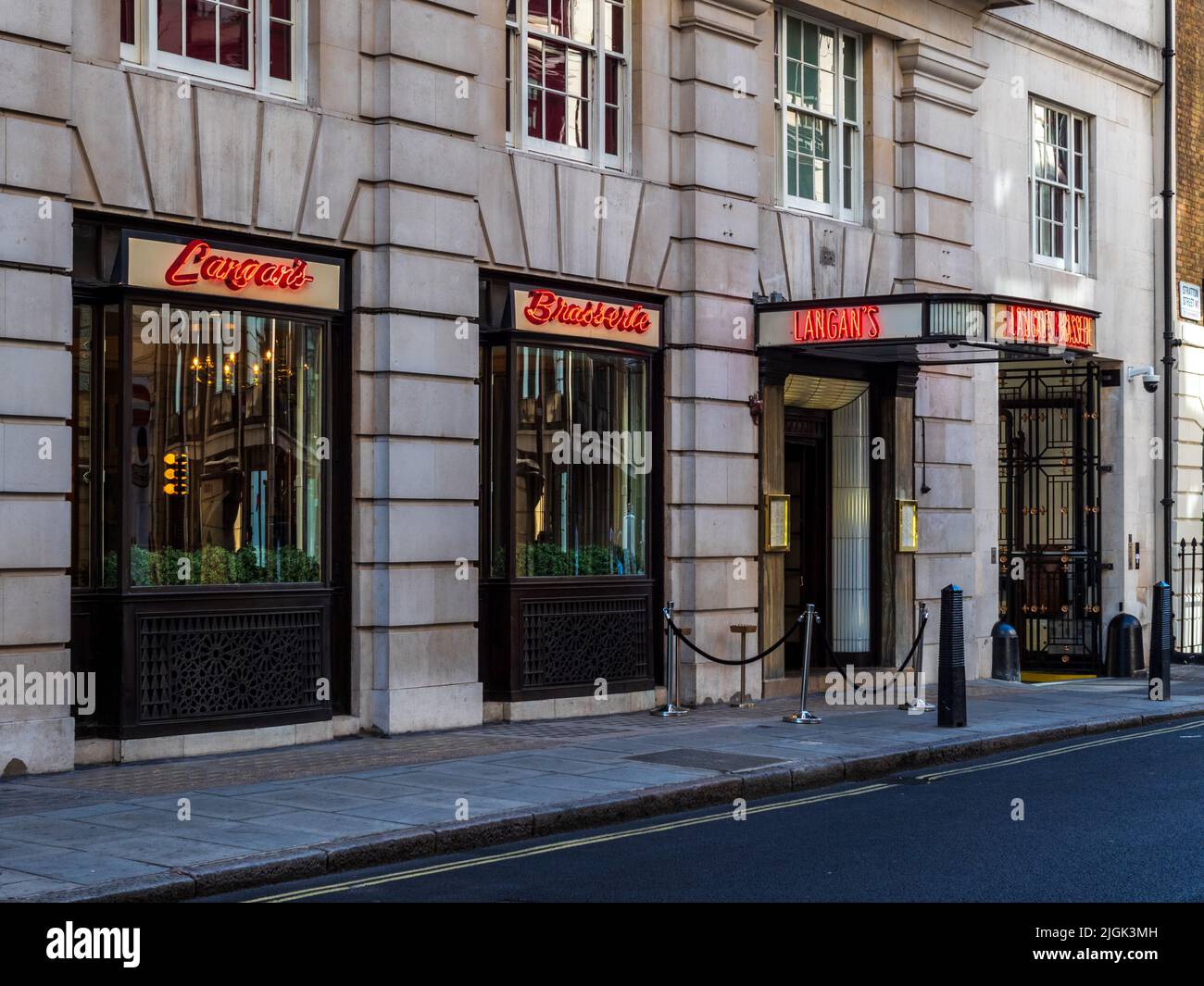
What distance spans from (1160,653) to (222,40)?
467 inches

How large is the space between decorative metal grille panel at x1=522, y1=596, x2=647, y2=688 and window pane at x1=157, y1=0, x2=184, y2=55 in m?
5.74

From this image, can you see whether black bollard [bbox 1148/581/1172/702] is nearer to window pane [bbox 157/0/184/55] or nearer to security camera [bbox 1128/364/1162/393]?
security camera [bbox 1128/364/1162/393]

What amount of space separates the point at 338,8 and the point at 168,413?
3.72 m

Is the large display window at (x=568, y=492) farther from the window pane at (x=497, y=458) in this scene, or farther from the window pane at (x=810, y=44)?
the window pane at (x=810, y=44)

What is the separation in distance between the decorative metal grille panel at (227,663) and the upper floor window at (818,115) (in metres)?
8.00

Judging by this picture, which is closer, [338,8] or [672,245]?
[338,8]

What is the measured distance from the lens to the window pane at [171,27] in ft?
41.3

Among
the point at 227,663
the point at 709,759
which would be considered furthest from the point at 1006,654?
the point at 227,663

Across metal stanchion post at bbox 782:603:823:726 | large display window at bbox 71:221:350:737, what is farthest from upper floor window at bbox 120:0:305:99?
metal stanchion post at bbox 782:603:823:726

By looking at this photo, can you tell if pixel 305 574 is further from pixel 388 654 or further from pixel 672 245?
pixel 672 245

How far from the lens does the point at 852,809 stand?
11.1 meters

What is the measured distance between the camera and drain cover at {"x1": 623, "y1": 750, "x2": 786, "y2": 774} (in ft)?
39.8

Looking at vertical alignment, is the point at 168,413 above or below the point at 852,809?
above
